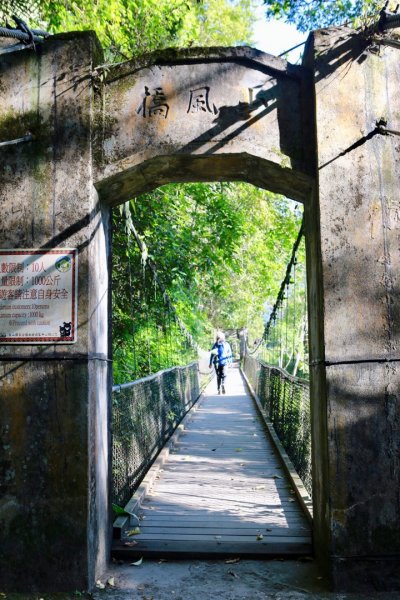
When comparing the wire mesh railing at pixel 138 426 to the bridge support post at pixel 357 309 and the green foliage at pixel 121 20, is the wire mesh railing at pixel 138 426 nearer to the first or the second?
the bridge support post at pixel 357 309

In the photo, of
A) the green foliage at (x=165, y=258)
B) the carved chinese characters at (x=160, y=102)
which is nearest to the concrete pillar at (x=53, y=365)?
the carved chinese characters at (x=160, y=102)

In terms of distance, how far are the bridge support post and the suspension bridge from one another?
50 cm

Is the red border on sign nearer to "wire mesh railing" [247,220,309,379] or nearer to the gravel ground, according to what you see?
the gravel ground

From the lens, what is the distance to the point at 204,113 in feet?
9.81

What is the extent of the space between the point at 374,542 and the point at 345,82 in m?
2.19

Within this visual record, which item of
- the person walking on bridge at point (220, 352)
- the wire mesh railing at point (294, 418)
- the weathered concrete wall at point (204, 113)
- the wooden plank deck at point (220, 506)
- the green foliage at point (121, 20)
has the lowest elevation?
the wooden plank deck at point (220, 506)

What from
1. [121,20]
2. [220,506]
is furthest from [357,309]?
[121,20]

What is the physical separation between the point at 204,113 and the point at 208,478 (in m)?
3.16

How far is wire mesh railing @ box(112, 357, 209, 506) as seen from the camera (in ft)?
13.2

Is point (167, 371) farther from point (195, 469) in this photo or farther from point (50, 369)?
point (50, 369)

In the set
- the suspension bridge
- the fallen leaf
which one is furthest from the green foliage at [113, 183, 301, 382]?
the fallen leaf

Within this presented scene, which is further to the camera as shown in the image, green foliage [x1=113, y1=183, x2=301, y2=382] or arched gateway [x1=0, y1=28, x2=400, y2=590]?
green foliage [x1=113, y1=183, x2=301, y2=382]

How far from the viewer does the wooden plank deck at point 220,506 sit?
124 inches

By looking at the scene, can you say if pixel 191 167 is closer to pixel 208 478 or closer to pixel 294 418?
pixel 208 478
